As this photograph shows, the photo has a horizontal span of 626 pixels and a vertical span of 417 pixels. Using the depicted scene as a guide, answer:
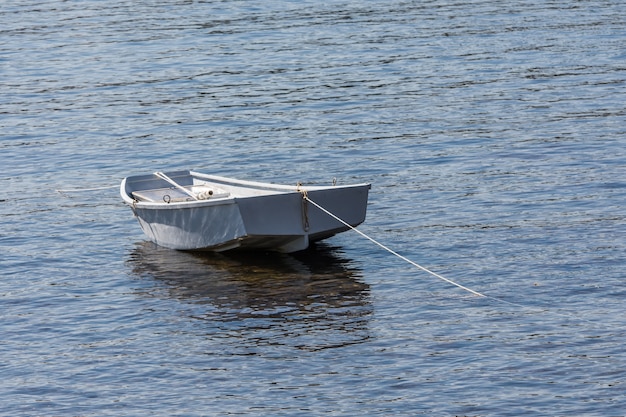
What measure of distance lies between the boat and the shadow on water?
1.03 ft

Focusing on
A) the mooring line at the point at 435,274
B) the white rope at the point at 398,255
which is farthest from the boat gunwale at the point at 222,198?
the mooring line at the point at 435,274

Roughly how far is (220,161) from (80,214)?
4847 mm

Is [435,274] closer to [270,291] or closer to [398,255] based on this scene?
[398,255]

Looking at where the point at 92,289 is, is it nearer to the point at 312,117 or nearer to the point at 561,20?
the point at 312,117

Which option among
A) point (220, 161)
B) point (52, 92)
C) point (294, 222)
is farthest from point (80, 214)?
point (52, 92)

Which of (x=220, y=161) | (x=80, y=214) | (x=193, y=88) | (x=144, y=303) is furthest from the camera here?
(x=193, y=88)

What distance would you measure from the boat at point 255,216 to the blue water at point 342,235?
42cm

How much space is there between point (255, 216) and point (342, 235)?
10.4 feet

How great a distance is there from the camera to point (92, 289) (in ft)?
70.7

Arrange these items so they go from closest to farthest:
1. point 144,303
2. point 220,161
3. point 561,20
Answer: point 144,303, point 220,161, point 561,20

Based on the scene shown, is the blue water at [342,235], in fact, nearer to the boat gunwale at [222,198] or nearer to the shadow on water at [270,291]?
the shadow on water at [270,291]

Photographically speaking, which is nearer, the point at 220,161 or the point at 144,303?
the point at 144,303

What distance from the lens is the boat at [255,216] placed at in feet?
70.0

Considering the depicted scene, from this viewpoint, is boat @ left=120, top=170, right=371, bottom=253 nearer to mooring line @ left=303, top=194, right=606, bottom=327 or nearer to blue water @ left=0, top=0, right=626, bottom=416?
mooring line @ left=303, top=194, right=606, bottom=327
